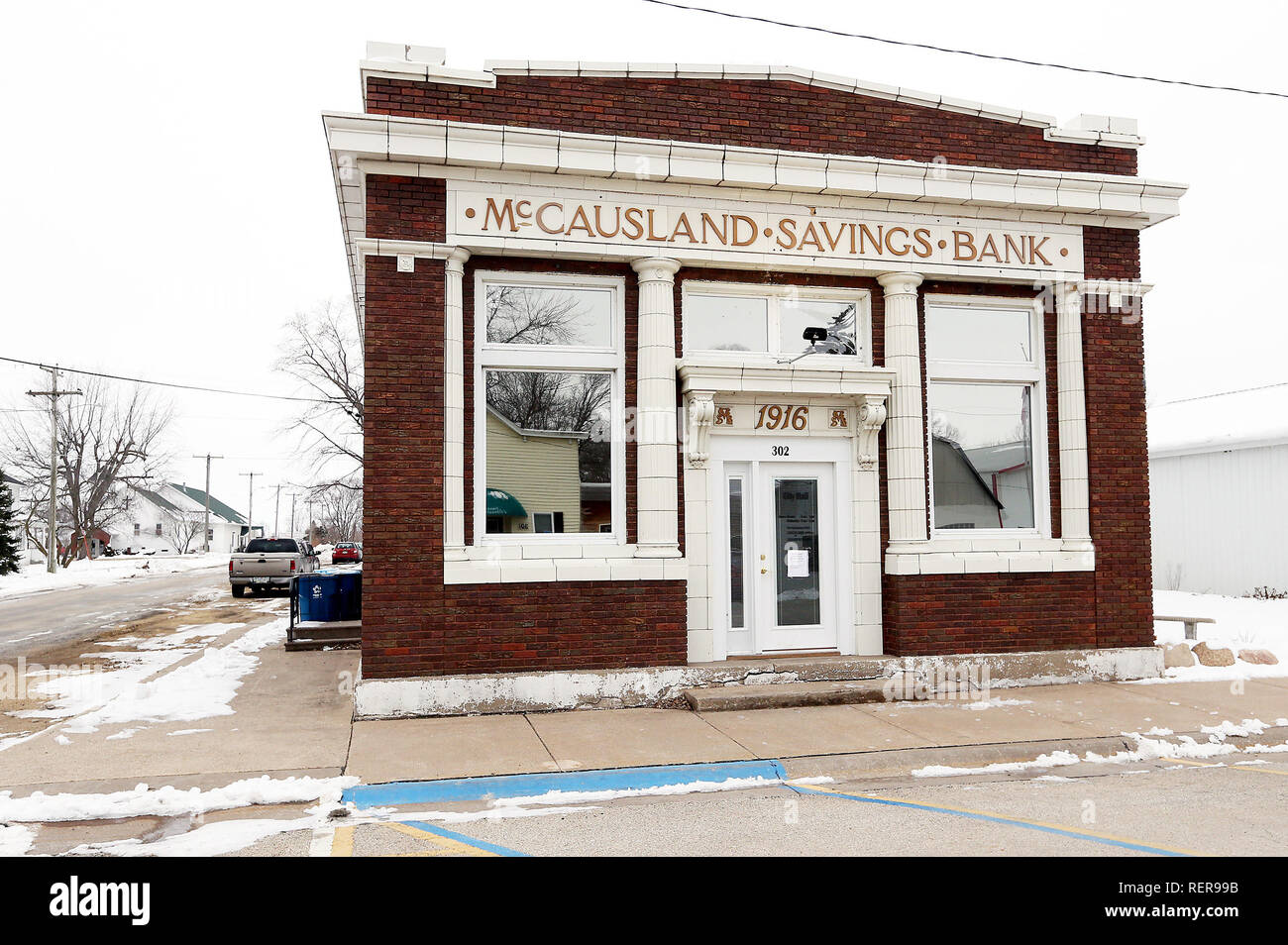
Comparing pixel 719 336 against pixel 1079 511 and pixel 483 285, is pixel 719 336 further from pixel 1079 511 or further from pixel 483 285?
pixel 1079 511

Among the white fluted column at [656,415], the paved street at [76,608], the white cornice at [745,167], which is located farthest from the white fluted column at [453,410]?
the paved street at [76,608]

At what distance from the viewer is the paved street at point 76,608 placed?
1614 cm

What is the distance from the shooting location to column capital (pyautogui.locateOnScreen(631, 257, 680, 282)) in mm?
9758

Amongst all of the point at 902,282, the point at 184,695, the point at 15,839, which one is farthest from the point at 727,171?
the point at 15,839

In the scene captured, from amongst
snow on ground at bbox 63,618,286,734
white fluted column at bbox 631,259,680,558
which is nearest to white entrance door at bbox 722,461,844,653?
white fluted column at bbox 631,259,680,558

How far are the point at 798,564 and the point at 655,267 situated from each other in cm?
362

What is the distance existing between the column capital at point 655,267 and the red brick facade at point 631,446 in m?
0.19

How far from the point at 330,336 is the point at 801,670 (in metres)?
39.9

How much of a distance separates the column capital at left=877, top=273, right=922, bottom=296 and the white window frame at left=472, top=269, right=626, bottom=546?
299 cm

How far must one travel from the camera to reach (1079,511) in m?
10.8

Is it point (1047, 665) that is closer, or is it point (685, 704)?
point (685, 704)

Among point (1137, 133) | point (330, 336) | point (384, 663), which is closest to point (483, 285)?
point (384, 663)

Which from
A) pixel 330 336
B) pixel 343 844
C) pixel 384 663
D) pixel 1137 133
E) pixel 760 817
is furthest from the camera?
pixel 330 336

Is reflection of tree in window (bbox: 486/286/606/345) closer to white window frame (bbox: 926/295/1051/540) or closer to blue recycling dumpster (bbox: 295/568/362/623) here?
white window frame (bbox: 926/295/1051/540)
